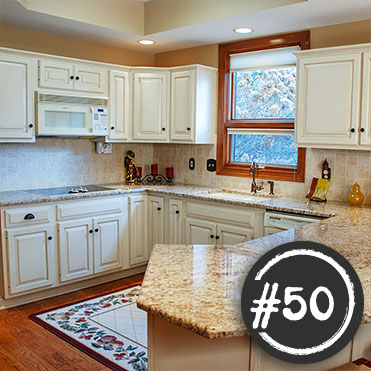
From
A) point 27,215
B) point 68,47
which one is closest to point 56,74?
point 68,47

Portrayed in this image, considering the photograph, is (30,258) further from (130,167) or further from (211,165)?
(211,165)

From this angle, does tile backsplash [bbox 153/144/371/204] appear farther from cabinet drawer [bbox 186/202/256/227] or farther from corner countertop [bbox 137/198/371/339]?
corner countertop [bbox 137/198/371/339]

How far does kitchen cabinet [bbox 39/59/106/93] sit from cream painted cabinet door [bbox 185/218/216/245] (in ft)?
5.12

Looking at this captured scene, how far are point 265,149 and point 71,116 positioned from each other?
73.7 inches

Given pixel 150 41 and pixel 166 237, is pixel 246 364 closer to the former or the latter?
pixel 166 237

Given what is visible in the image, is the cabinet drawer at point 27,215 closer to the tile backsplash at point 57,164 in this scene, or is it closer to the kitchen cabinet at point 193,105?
the tile backsplash at point 57,164

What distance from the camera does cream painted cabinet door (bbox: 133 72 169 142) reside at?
461cm

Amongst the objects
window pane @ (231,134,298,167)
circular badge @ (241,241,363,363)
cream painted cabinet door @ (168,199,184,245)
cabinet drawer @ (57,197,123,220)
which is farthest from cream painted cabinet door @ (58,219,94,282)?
circular badge @ (241,241,363,363)

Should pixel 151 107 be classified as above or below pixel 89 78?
below

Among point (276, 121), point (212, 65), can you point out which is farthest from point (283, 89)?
point (212, 65)

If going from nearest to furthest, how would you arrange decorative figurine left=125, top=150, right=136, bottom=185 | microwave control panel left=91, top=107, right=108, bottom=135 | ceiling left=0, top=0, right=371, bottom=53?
ceiling left=0, top=0, right=371, bottom=53 → microwave control panel left=91, top=107, right=108, bottom=135 → decorative figurine left=125, top=150, right=136, bottom=185

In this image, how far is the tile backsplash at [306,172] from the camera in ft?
12.1

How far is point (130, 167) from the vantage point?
4879mm

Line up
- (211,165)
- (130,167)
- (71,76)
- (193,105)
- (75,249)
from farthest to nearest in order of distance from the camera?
(130,167), (211,165), (193,105), (71,76), (75,249)
